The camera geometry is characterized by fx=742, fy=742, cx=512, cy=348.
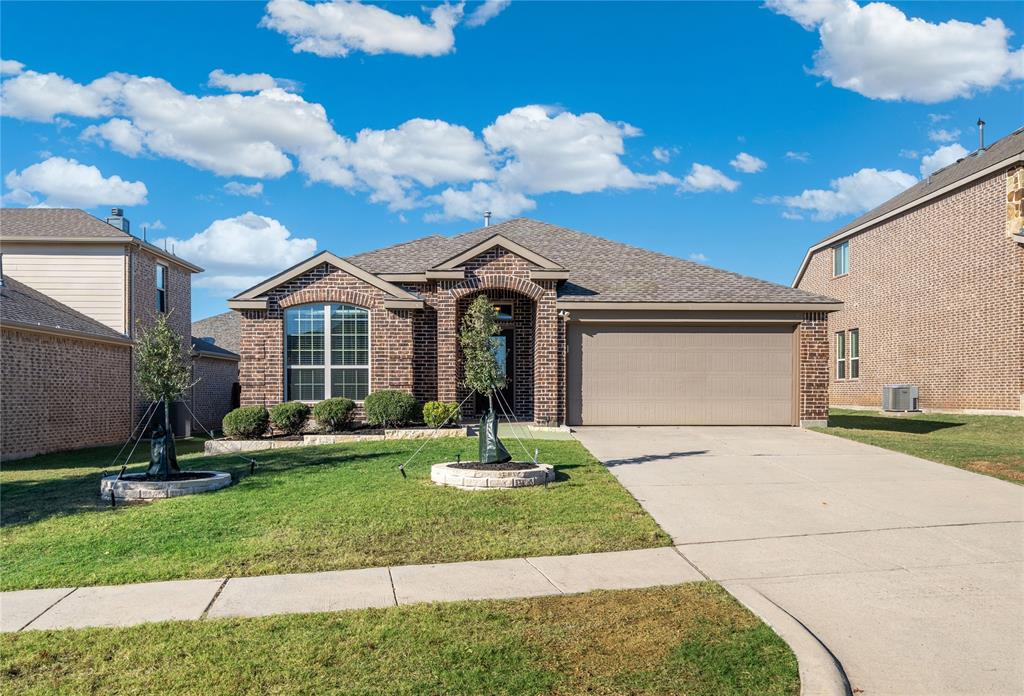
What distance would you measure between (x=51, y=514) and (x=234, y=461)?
4125 mm

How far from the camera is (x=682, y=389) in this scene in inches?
695

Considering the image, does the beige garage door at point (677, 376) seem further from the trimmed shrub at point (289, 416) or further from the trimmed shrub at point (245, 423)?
the trimmed shrub at point (245, 423)

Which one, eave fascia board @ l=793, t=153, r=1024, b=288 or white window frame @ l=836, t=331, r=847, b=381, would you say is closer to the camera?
eave fascia board @ l=793, t=153, r=1024, b=288

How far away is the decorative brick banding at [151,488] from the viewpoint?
34.2 ft

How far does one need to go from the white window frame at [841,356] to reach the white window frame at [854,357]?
460mm

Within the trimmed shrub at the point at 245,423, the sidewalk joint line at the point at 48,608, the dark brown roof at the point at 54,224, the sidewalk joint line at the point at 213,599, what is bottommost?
the sidewalk joint line at the point at 48,608

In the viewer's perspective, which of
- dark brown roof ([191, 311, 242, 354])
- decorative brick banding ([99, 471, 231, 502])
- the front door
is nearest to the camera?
decorative brick banding ([99, 471, 231, 502])

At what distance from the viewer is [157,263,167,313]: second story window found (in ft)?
77.8

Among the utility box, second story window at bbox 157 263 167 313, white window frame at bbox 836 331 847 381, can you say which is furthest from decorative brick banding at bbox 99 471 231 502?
white window frame at bbox 836 331 847 381

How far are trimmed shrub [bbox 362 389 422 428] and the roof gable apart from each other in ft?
7.80

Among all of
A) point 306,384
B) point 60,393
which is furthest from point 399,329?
point 60,393

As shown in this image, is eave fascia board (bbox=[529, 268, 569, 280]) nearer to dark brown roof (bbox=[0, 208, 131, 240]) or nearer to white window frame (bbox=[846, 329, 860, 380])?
dark brown roof (bbox=[0, 208, 131, 240])

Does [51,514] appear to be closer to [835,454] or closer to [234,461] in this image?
[234,461]

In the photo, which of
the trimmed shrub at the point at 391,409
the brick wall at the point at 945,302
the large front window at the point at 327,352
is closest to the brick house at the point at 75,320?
the large front window at the point at 327,352
